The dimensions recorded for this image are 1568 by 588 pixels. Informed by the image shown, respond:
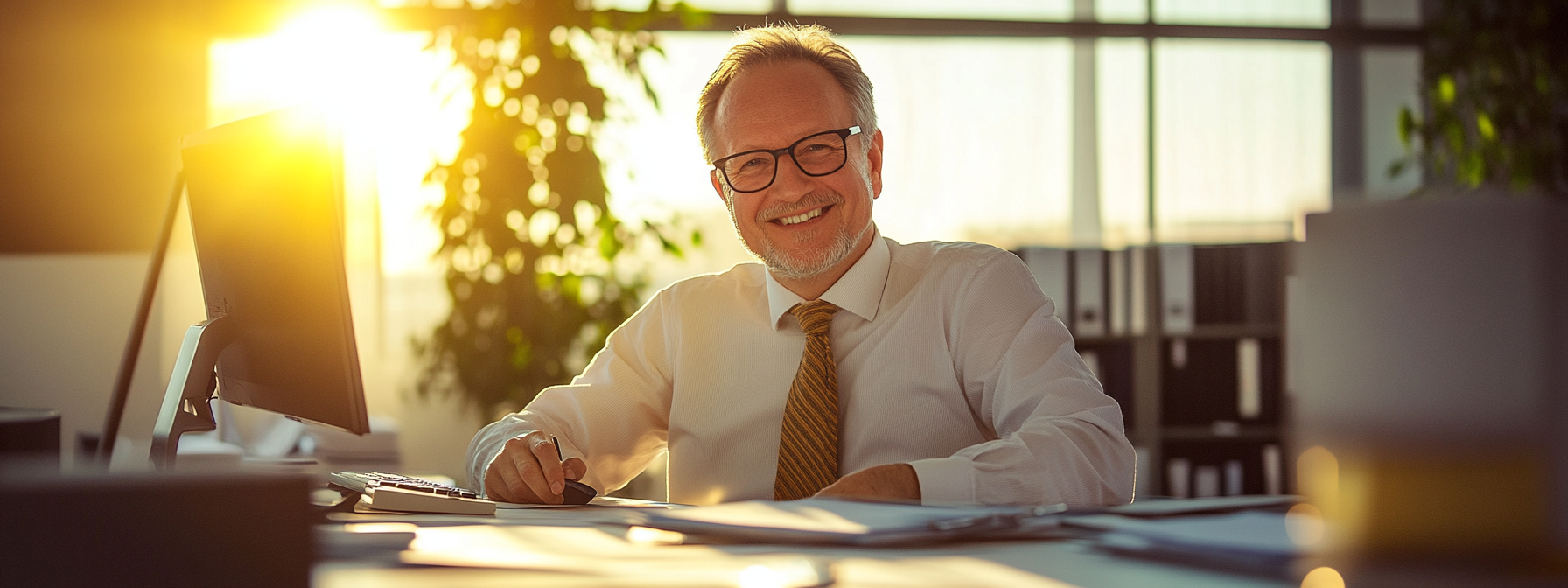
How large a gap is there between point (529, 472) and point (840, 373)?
1.85ft

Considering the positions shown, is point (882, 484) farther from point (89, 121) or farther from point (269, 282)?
point (89, 121)

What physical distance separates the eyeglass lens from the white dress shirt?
0.50 ft

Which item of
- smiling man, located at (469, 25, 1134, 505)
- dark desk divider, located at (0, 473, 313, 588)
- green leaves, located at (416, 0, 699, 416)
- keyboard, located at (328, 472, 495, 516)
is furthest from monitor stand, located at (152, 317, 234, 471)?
green leaves, located at (416, 0, 699, 416)

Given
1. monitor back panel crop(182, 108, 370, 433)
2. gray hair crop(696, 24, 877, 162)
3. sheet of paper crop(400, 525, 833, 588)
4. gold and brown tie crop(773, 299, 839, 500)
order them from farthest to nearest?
gray hair crop(696, 24, 877, 162), gold and brown tie crop(773, 299, 839, 500), monitor back panel crop(182, 108, 370, 433), sheet of paper crop(400, 525, 833, 588)

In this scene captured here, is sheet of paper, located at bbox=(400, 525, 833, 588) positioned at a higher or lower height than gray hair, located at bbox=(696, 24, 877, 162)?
lower

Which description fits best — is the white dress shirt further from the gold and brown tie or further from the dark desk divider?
the dark desk divider

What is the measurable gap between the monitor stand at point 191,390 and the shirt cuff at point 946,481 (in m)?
0.81

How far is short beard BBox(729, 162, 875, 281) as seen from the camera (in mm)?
1640

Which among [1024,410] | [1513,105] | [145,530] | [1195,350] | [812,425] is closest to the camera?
[145,530]

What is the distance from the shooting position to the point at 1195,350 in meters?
4.17

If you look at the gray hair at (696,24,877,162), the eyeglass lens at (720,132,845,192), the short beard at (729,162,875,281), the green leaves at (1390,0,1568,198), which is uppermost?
the green leaves at (1390,0,1568,198)

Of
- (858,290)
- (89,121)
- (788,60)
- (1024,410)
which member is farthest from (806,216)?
Result: (89,121)

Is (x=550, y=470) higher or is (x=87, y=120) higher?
(x=87, y=120)

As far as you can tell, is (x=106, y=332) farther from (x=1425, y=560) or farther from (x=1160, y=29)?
(x=1160, y=29)
